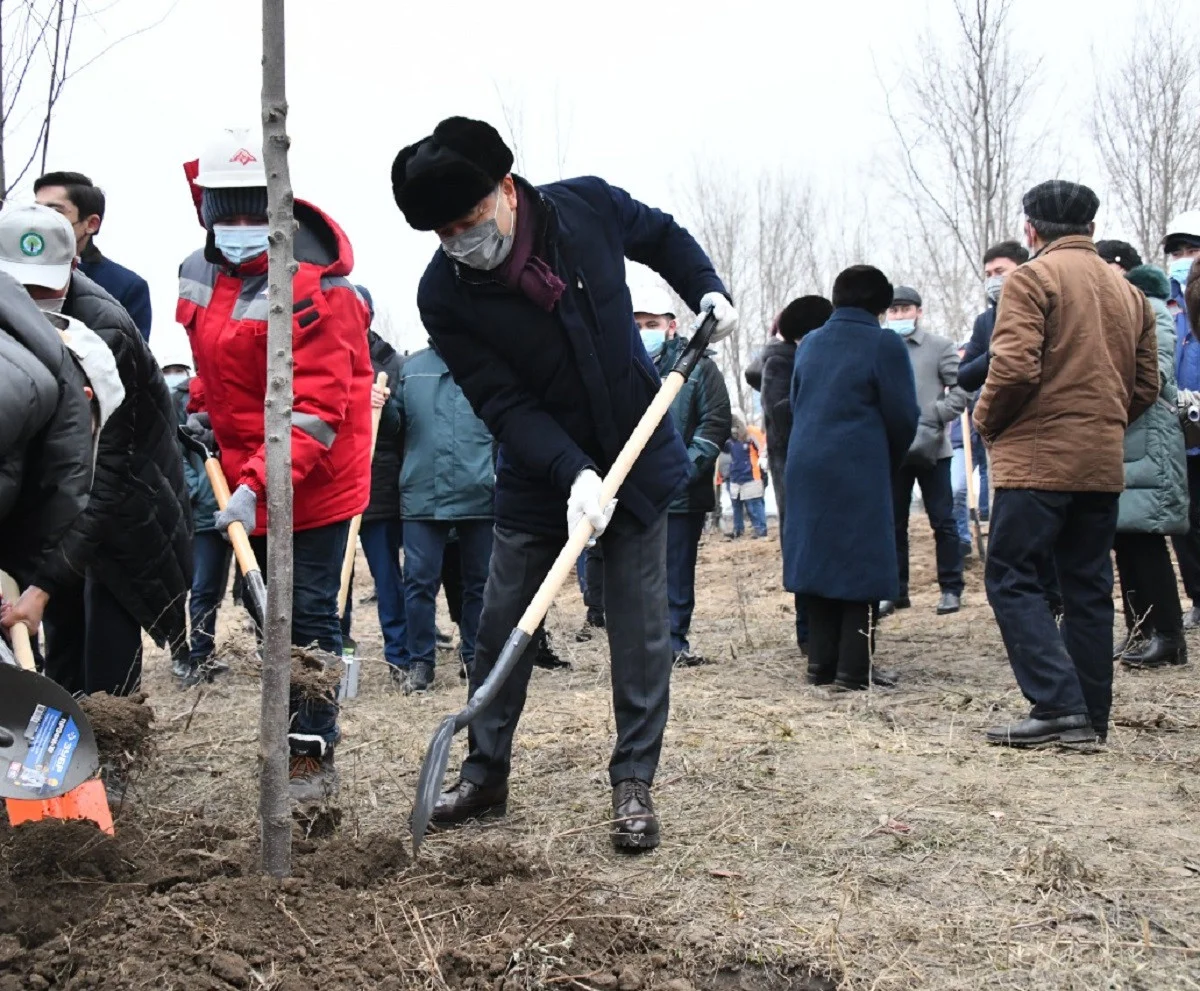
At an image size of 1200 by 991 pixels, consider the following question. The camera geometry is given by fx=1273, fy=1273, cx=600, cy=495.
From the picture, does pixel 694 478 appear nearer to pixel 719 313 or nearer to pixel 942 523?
pixel 942 523

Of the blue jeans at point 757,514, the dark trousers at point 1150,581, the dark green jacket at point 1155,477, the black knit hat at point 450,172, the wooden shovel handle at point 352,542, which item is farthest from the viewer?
the blue jeans at point 757,514

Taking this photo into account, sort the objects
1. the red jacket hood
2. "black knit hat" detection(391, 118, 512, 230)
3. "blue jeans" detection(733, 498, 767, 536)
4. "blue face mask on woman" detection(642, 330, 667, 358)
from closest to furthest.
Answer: "black knit hat" detection(391, 118, 512, 230) → the red jacket hood → "blue face mask on woman" detection(642, 330, 667, 358) → "blue jeans" detection(733, 498, 767, 536)

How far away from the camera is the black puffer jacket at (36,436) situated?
256cm

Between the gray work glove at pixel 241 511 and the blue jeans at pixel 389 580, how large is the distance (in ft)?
11.1

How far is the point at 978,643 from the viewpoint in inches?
276

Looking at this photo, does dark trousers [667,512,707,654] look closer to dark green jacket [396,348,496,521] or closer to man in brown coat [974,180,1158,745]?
dark green jacket [396,348,496,521]

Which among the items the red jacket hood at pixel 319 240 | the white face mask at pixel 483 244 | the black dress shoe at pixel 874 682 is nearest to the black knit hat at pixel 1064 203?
the white face mask at pixel 483 244

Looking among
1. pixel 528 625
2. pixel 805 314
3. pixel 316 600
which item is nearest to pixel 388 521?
pixel 805 314

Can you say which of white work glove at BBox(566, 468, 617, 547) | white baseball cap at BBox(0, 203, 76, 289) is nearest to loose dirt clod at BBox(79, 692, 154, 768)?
white baseball cap at BBox(0, 203, 76, 289)

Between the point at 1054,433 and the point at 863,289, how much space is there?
→ 165 cm

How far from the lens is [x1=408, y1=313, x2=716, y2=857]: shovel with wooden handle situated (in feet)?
10.1

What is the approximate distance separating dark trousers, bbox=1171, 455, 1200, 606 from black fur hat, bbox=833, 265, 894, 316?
199 centimetres

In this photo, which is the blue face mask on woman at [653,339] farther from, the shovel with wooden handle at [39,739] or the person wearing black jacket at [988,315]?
the shovel with wooden handle at [39,739]

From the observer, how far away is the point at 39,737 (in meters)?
Answer: 2.87
